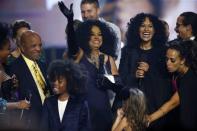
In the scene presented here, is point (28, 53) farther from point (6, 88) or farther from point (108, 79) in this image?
point (108, 79)

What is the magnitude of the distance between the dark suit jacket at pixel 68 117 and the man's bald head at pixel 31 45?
0.41m

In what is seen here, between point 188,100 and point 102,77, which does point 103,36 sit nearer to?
point 102,77

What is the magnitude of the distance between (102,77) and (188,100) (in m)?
0.70

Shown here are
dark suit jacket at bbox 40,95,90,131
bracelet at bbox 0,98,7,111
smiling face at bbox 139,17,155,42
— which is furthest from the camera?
bracelet at bbox 0,98,7,111

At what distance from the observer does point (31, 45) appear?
3.92 meters

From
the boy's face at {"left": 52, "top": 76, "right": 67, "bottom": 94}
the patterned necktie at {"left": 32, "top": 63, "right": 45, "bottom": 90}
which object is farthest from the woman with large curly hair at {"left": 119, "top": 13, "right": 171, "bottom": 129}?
the patterned necktie at {"left": 32, "top": 63, "right": 45, "bottom": 90}

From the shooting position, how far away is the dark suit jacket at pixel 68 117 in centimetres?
368

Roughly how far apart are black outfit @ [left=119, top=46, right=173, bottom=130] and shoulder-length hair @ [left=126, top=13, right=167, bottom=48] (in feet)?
0.15

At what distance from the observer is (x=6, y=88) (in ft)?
12.9

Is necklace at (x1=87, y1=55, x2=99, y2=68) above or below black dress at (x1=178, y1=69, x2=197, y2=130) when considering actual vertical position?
above

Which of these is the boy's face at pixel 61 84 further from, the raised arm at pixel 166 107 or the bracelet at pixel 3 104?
the raised arm at pixel 166 107

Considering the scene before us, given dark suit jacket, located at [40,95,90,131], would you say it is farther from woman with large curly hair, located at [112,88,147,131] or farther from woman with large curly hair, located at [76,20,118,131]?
woman with large curly hair, located at [112,88,147,131]

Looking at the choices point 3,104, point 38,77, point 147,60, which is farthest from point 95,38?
point 3,104

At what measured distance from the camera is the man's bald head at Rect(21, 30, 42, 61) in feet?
12.9
